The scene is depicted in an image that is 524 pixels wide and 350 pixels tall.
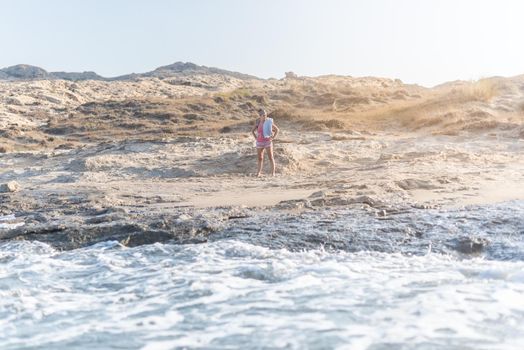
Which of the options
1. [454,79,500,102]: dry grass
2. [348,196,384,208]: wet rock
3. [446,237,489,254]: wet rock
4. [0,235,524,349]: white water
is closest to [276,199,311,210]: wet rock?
[348,196,384,208]: wet rock

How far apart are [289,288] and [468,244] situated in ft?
6.31

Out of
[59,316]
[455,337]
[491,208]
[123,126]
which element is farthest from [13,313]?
[123,126]

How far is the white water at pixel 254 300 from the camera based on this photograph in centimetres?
358

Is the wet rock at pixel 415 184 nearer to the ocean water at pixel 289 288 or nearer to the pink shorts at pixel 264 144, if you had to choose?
the ocean water at pixel 289 288

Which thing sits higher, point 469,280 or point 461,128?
point 461,128

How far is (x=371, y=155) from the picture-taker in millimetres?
13820

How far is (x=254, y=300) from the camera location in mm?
4301

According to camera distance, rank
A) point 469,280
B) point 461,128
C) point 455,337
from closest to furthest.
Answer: point 455,337
point 469,280
point 461,128

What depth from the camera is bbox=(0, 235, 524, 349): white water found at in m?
3.58

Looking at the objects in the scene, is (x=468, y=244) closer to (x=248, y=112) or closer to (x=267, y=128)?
(x=267, y=128)

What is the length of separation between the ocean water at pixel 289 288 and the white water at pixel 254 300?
0.01 m

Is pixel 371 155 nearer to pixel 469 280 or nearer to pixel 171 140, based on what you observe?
pixel 171 140

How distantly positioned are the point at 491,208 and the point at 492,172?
3.27m

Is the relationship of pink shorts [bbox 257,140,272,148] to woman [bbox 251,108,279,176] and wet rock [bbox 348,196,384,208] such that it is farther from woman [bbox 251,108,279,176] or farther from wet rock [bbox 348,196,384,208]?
wet rock [bbox 348,196,384,208]
